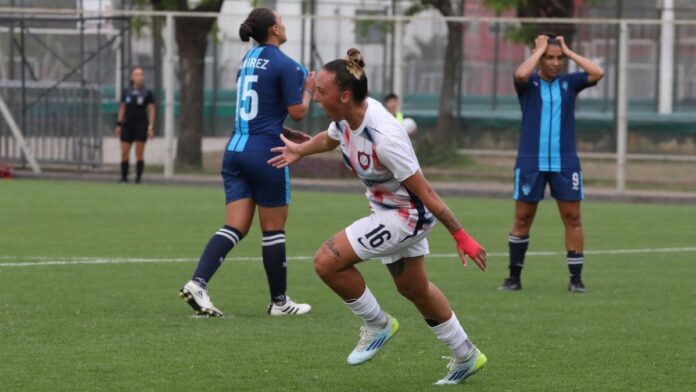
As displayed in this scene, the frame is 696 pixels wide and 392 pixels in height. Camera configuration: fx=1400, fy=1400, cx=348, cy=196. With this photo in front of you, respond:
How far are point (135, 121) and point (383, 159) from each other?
1938cm

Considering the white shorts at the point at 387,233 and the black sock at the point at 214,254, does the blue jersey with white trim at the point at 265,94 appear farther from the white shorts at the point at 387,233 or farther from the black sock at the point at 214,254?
the white shorts at the point at 387,233

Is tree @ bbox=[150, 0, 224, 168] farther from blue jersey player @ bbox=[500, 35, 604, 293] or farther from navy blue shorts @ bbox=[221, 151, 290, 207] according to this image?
navy blue shorts @ bbox=[221, 151, 290, 207]

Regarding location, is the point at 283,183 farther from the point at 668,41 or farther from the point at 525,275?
the point at 668,41

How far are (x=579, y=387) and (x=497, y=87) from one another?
2418 cm

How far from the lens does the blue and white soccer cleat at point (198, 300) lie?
951cm

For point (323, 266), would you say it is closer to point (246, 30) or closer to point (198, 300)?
point (198, 300)

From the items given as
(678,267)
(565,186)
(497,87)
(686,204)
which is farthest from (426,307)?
(497,87)

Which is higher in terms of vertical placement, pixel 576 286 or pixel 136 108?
pixel 136 108

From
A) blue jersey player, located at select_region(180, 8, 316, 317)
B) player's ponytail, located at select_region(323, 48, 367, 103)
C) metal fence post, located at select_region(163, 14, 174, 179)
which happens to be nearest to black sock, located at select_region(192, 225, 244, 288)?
blue jersey player, located at select_region(180, 8, 316, 317)

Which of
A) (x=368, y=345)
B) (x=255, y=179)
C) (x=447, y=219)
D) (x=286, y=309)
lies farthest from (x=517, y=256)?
(x=447, y=219)

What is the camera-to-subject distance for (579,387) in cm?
739

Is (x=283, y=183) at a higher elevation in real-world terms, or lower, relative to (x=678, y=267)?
higher

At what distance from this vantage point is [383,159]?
702 cm

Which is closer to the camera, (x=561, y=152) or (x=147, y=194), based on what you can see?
(x=561, y=152)
